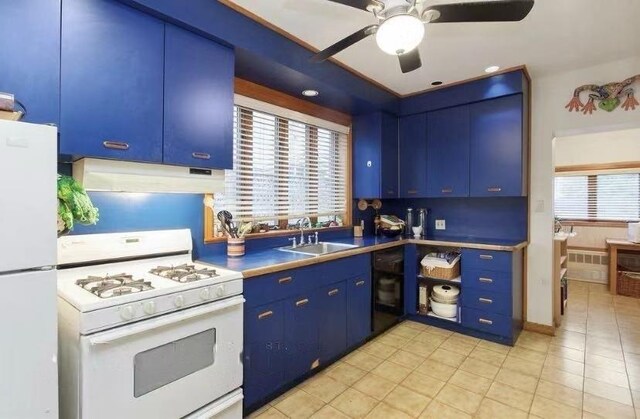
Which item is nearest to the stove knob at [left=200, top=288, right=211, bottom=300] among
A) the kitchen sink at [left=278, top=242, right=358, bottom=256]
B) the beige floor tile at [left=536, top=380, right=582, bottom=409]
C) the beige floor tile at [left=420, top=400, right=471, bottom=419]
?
the kitchen sink at [left=278, top=242, right=358, bottom=256]

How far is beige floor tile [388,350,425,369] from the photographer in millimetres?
2537

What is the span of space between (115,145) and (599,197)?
259 inches

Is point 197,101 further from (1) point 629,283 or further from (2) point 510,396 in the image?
(1) point 629,283

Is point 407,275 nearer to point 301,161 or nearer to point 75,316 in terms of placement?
point 301,161

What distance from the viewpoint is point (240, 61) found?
2227 mm

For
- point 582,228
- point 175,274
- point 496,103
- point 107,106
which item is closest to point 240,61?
point 107,106

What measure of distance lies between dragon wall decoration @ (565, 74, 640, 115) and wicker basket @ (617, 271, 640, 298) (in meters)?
2.80

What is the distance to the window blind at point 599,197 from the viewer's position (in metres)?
4.82

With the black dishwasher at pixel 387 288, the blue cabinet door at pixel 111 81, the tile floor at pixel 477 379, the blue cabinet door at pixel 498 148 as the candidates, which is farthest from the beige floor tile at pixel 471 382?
the blue cabinet door at pixel 111 81

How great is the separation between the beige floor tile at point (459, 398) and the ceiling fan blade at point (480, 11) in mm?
2266

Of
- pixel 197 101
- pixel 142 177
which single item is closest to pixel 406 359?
pixel 142 177

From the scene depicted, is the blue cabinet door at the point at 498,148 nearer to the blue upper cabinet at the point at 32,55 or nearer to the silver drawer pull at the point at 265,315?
the silver drawer pull at the point at 265,315

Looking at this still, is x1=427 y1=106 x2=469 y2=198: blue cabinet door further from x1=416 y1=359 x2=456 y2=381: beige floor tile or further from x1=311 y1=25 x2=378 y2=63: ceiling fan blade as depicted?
x1=311 y1=25 x2=378 y2=63: ceiling fan blade

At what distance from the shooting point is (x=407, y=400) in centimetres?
208
